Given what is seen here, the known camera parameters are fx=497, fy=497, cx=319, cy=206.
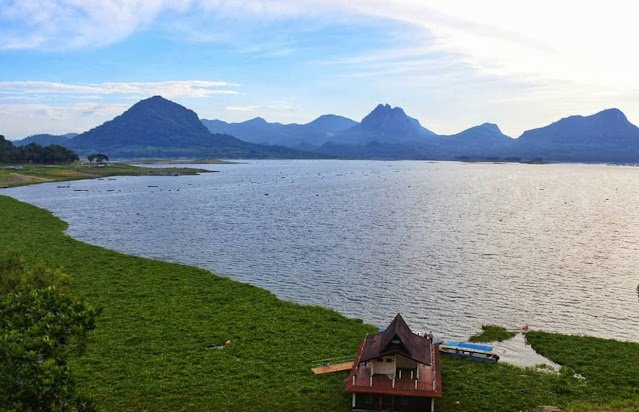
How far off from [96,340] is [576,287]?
192ft

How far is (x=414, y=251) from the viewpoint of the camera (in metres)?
87.4

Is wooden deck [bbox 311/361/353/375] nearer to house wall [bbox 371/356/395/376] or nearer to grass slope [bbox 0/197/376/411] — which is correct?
grass slope [bbox 0/197/376/411]

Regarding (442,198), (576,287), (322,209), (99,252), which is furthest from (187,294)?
(442,198)

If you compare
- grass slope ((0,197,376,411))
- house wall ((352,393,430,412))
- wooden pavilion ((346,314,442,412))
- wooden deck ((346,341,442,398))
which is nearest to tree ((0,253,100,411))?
grass slope ((0,197,376,411))

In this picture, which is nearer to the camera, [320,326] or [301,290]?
[320,326]

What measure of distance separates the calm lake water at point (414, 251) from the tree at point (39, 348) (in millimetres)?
36684

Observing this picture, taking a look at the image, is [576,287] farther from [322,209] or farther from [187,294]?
[322,209]

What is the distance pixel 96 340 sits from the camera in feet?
145

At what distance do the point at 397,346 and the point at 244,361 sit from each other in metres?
13.3

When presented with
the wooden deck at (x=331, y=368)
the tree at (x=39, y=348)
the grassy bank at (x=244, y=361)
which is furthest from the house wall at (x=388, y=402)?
the tree at (x=39, y=348)

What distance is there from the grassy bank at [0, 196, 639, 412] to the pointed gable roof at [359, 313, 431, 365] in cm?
295

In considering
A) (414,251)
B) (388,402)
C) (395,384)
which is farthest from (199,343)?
(414,251)

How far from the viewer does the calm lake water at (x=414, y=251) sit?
57969 mm

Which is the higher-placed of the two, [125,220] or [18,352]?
[18,352]
